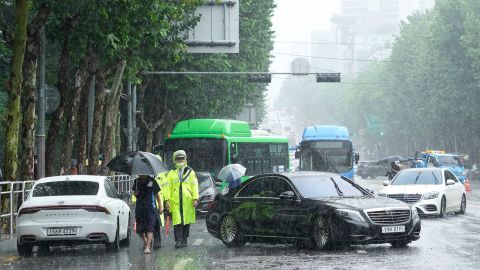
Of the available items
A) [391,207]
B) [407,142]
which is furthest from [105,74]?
[407,142]

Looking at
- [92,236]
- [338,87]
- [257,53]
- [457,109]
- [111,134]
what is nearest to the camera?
[92,236]

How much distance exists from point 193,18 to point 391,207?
19345 millimetres

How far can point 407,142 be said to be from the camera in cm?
11156

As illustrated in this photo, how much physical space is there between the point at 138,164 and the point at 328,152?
29.8 metres

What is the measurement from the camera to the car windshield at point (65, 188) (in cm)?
1819

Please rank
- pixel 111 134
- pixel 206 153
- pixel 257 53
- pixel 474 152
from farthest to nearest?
pixel 474 152
pixel 257 53
pixel 111 134
pixel 206 153

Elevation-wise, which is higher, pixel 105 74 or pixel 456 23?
pixel 456 23

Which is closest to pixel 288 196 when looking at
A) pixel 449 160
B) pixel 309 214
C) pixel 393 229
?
pixel 309 214

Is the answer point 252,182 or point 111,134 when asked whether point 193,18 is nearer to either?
point 111,134

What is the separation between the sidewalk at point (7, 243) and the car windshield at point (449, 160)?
120 ft

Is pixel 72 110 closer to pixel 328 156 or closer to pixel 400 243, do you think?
pixel 400 243

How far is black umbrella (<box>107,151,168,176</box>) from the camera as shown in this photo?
1814 cm

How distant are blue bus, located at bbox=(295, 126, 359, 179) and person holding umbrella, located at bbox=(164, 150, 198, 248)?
28.6m

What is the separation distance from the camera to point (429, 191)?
28.2 metres
